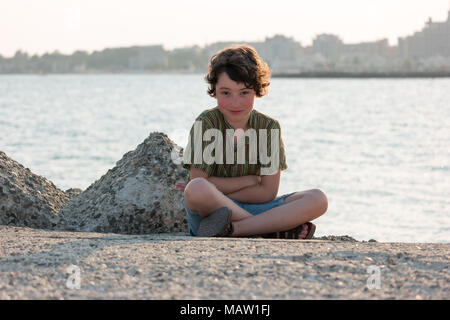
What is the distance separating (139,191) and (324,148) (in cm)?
1132

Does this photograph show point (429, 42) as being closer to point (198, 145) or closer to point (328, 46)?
point (328, 46)

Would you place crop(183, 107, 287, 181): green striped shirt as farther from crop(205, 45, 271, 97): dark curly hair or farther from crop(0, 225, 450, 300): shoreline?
crop(0, 225, 450, 300): shoreline

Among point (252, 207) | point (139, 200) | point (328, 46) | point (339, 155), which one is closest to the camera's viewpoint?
point (252, 207)

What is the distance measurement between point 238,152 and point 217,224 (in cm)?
45

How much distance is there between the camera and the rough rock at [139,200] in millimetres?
4176

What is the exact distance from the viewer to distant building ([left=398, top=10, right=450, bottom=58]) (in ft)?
278

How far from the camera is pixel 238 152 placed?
3596 millimetres

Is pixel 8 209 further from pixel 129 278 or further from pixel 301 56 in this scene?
pixel 301 56

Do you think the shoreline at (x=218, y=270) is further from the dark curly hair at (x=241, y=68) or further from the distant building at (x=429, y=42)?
the distant building at (x=429, y=42)

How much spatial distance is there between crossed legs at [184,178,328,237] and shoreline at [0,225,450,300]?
0.41 m

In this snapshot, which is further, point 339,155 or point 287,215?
point 339,155

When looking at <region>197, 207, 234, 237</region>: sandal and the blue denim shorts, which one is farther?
the blue denim shorts

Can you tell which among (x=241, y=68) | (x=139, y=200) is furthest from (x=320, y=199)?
(x=139, y=200)

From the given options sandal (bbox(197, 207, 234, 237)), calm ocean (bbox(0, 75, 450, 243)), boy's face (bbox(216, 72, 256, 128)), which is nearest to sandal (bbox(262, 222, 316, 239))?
sandal (bbox(197, 207, 234, 237))
